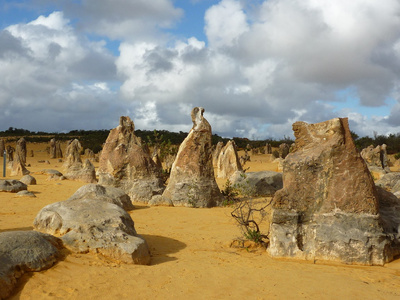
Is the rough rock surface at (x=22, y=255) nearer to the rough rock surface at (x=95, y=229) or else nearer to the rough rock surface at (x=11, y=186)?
the rough rock surface at (x=95, y=229)

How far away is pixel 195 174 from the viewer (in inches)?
438

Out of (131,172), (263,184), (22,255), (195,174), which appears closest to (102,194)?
(195,174)

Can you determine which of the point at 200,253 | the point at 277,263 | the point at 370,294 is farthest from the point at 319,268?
the point at 200,253

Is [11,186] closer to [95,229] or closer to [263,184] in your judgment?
[263,184]

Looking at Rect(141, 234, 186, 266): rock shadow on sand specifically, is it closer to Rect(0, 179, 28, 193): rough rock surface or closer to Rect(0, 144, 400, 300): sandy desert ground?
Rect(0, 144, 400, 300): sandy desert ground

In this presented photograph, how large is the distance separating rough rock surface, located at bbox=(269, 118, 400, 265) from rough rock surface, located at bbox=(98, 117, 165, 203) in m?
6.69

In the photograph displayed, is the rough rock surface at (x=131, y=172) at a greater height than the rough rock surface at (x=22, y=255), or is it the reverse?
the rough rock surface at (x=131, y=172)

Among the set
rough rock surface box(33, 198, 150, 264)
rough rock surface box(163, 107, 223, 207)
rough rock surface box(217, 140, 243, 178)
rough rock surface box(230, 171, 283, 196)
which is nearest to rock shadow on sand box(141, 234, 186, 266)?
rough rock surface box(33, 198, 150, 264)

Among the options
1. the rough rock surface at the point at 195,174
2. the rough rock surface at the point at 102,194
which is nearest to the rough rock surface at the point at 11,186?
the rough rock surface at the point at 102,194

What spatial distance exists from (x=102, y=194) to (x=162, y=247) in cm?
331

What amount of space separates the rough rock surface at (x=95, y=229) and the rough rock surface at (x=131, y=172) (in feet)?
18.7

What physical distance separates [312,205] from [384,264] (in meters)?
1.24

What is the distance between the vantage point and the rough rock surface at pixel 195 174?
35.8ft

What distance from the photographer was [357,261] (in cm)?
531
